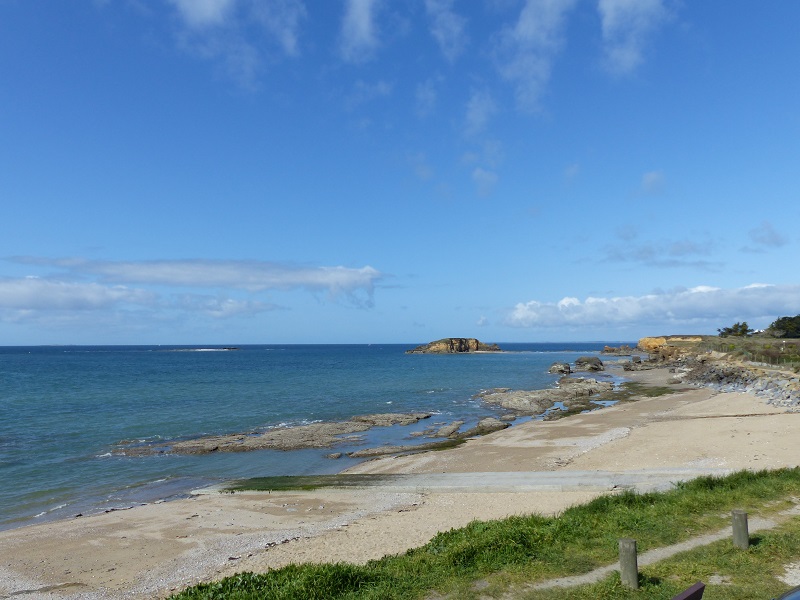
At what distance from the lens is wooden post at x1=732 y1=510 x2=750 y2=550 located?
34.6ft

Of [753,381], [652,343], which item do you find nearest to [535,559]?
[753,381]

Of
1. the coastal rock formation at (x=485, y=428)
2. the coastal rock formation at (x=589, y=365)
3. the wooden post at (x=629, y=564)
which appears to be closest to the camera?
the wooden post at (x=629, y=564)

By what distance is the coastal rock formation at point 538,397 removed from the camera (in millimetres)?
48031

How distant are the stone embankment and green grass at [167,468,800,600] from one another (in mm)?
28825

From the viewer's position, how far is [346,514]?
18.0 metres

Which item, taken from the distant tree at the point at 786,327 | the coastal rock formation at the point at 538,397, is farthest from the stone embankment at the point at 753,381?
the distant tree at the point at 786,327

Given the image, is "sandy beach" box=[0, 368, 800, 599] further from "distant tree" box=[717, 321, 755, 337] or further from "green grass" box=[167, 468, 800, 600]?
"distant tree" box=[717, 321, 755, 337]

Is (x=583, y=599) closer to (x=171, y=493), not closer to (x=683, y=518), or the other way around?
(x=683, y=518)

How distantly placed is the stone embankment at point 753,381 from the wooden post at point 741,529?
99.1ft

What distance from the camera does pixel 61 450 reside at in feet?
102

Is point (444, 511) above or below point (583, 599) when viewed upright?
below

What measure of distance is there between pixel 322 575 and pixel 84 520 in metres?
13.3

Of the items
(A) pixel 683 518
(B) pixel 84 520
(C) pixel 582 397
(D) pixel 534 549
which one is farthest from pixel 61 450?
(C) pixel 582 397

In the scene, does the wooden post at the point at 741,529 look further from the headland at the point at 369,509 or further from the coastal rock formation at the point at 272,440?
the coastal rock formation at the point at 272,440
